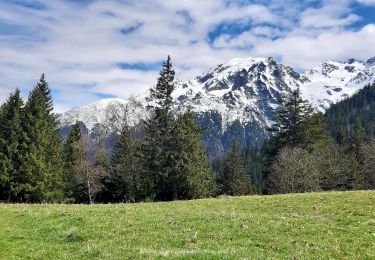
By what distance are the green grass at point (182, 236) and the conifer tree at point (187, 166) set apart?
42831mm

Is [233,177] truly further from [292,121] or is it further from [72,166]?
[72,166]

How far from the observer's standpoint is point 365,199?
31.8 metres

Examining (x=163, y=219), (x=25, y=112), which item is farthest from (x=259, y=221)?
(x=25, y=112)

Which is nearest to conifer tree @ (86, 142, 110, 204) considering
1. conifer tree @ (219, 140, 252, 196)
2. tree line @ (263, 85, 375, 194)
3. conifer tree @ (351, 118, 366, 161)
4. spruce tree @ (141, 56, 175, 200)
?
spruce tree @ (141, 56, 175, 200)

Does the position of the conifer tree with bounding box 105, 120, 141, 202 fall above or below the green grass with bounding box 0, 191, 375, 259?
above

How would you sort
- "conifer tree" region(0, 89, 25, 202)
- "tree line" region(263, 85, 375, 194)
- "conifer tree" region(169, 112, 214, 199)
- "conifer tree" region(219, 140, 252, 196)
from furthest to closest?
"conifer tree" region(219, 140, 252, 196) → "tree line" region(263, 85, 375, 194) → "conifer tree" region(169, 112, 214, 199) → "conifer tree" region(0, 89, 25, 202)

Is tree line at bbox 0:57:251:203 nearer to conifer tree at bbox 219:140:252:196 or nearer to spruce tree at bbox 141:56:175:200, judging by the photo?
spruce tree at bbox 141:56:175:200

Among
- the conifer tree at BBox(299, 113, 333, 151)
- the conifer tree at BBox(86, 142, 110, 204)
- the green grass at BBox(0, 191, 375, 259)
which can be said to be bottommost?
the green grass at BBox(0, 191, 375, 259)

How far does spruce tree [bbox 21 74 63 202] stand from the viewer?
6353 centimetres

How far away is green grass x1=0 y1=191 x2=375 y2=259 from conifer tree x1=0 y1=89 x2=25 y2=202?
3884 cm

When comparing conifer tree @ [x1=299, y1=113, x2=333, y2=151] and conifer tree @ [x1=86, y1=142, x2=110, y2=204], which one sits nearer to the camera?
conifer tree @ [x1=86, y1=142, x2=110, y2=204]

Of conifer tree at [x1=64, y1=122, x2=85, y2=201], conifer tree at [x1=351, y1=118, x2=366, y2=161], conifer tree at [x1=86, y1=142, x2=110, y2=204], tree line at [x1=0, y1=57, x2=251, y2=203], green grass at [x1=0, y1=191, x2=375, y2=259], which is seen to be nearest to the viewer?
green grass at [x1=0, y1=191, x2=375, y2=259]

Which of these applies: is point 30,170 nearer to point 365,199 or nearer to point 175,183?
point 175,183

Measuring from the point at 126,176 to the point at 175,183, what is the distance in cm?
1179
